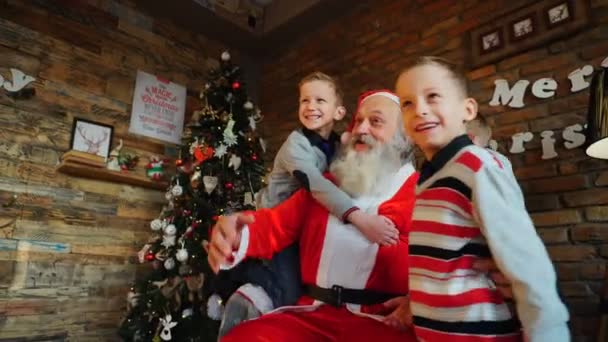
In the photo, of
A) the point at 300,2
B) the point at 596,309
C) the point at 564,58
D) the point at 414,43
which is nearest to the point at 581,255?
the point at 596,309

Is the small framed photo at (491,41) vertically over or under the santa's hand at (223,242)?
over

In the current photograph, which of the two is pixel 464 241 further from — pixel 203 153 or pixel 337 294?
pixel 203 153

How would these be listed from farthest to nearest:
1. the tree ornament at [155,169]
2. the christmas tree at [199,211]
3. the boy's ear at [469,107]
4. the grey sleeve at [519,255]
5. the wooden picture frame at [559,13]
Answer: the tree ornament at [155,169], the christmas tree at [199,211], the wooden picture frame at [559,13], the boy's ear at [469,107], the grey sleeve at [519,255]

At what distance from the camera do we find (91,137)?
10.0ft

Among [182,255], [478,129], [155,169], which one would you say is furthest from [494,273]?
[155,169]

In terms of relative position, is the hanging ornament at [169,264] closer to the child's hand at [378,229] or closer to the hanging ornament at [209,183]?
the hanging ornament at [209,183]

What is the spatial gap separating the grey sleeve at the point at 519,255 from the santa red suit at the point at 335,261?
1.11 ft

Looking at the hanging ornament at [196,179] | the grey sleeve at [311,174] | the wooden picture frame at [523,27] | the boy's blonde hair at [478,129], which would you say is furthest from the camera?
the hanging ornament at [196,179]

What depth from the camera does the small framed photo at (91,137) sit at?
9.83ft

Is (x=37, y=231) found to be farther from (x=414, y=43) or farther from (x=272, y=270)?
(x=414, y=43)

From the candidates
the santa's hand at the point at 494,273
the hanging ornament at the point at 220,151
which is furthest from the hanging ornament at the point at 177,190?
the santa's hand at the point at 494,273

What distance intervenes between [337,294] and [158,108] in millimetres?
2879

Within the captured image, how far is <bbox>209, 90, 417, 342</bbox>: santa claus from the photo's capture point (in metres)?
1.12

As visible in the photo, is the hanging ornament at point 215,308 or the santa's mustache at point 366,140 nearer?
the santa's mustache at point 366,140
